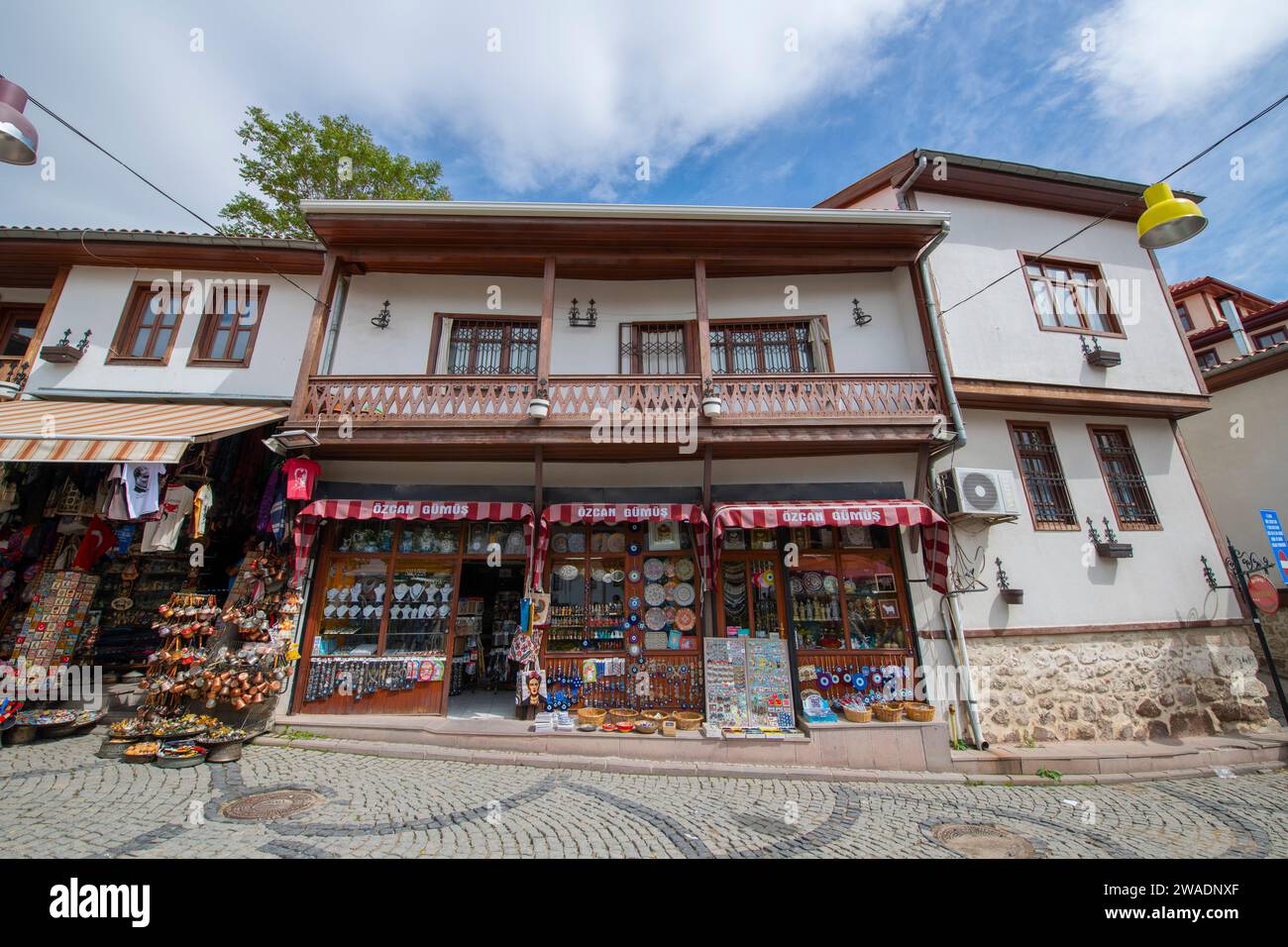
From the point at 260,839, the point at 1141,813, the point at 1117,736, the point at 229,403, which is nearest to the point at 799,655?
the point at 1141,813

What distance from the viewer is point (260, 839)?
4402mm

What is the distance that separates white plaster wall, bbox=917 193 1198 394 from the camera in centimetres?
905

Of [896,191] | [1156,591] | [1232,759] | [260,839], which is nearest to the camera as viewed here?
[260,839]

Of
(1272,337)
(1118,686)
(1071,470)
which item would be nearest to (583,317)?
(1071,470)

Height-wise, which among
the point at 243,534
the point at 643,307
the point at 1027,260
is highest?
the point at 1027,260

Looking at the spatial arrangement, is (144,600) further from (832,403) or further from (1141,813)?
(1141,813)

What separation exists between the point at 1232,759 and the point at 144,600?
18391 millimetres

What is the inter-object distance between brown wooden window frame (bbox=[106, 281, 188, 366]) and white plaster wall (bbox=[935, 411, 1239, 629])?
14984 millimetres

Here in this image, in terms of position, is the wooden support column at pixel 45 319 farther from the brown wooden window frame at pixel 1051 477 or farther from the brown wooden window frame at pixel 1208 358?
the brown wooden window frame at pixel 1208 358

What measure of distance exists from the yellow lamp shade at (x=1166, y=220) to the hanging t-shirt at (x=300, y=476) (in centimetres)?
1181

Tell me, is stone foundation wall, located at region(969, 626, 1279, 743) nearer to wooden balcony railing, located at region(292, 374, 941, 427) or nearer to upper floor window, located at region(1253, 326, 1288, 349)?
wooden balcony railing, located at region(292, 374, 941, 427)

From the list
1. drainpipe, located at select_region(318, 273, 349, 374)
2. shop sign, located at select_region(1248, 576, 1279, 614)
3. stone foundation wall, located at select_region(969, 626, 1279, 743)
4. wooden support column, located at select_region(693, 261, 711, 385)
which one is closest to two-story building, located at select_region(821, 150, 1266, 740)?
stone foundation wall, located at select_region(969, 626, 1279, 743)

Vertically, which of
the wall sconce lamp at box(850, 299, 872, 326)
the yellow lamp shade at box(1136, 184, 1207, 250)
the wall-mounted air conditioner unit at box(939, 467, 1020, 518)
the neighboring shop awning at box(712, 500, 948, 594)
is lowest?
the neighboring shop awning at box(712, 500, 948, 594)

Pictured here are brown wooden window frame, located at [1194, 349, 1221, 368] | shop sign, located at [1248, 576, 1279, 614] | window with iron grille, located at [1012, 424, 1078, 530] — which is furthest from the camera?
brown wooden window frame, located at [1194, 349, 1221, 368]
